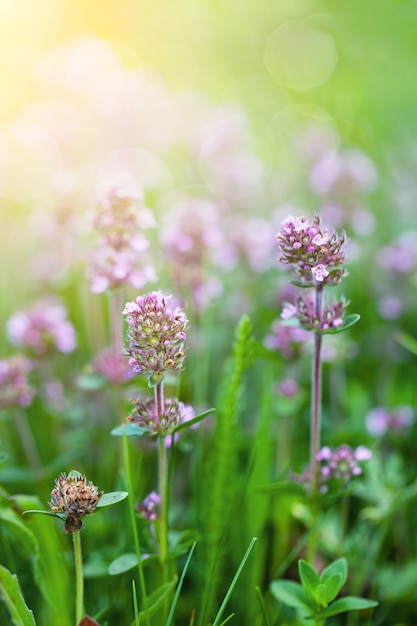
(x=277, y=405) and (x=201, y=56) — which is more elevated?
(x=201, y=56)

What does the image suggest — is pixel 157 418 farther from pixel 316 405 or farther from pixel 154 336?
pixel 316 405

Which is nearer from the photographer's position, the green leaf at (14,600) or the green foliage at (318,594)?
the green leaf at (14,600)

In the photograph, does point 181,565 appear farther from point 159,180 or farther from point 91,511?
point 159,180

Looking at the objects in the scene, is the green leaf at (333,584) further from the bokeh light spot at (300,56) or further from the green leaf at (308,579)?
the bokeh light spot at (300,56)

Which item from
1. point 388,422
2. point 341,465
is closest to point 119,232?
point 341,465

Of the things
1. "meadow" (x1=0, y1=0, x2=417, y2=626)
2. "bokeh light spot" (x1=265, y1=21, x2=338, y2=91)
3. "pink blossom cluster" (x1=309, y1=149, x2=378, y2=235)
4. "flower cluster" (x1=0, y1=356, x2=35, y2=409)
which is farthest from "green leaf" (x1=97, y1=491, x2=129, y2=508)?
"bokeh light spot" (x1=265, y1=21, x2=338, y2=91)

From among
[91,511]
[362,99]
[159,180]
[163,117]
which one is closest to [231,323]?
[159,180]

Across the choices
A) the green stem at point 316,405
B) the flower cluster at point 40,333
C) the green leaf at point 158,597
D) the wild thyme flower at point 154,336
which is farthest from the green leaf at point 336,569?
the flower cluster at point 40,333
